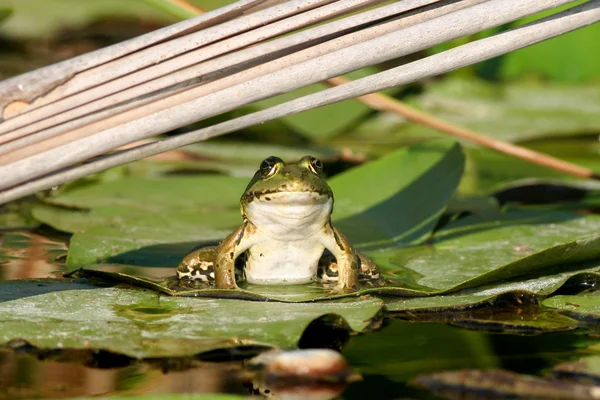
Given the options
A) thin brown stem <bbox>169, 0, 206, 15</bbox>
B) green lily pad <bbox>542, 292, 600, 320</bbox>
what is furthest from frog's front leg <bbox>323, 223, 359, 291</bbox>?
thin brown stem <bbox>169, 0, 206, 15</bbox>

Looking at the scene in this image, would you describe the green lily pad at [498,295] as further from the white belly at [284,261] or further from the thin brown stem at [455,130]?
the thin brown stem at [455,130]

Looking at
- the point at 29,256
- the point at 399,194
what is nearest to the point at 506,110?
the point at 399,194

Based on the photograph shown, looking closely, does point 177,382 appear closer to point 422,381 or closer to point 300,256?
point 422,381

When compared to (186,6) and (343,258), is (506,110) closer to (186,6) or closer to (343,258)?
(186,6)

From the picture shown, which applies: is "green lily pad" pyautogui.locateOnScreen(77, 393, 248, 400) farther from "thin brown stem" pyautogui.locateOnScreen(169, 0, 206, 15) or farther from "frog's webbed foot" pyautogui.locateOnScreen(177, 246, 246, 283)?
"thin brown stem" pyautogui.locateOnScreen(169, 0, 206, 15)

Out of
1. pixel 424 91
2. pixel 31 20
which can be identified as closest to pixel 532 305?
pixel 424 91

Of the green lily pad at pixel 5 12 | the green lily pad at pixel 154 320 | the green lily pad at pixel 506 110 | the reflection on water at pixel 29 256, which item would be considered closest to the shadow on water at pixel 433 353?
the green lily pad at pixel 154 320
